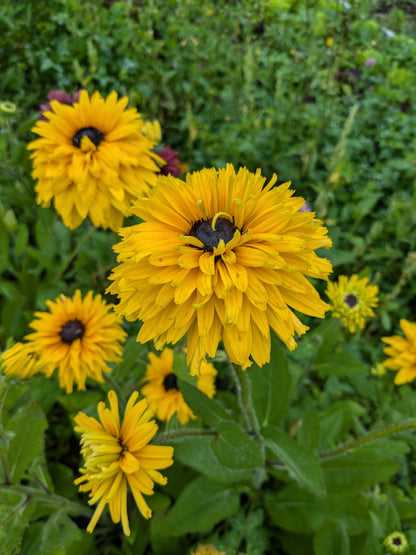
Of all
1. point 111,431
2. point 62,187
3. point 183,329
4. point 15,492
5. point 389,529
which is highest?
point 183,329

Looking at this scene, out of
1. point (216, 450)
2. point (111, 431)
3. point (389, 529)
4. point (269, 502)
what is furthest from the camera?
point (269, 502)

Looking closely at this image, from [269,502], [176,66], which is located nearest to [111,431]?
[269,502]

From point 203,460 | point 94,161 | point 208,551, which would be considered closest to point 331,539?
point 208,551

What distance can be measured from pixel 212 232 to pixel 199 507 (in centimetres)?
109

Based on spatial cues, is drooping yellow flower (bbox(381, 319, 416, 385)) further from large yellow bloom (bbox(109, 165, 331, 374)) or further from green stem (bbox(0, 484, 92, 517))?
green stem (bbox(0, 484, 92, 517))

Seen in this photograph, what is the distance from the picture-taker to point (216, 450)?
3.40 ft

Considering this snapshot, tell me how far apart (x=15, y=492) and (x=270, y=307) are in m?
0.95

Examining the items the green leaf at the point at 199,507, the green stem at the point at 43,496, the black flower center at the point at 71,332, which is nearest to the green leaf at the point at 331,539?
the green leaf at the point at 199,507

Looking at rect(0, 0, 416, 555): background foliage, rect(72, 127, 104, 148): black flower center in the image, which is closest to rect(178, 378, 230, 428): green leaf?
rect(0, 0, 416, 555): background foliage

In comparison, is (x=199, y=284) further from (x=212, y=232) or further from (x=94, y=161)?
(x=94, y=161)

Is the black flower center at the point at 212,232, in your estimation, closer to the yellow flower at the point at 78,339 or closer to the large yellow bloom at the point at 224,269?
the large yellow bloom at the point at 224,269

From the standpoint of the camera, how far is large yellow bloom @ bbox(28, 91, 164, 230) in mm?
1370

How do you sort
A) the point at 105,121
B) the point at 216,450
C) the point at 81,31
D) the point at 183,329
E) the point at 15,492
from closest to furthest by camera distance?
the point at 183,329
the point at 216,450
the point at 15,492
the point at 105,121
the point at 81,31

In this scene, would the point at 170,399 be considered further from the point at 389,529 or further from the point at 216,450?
the point at 389,529
